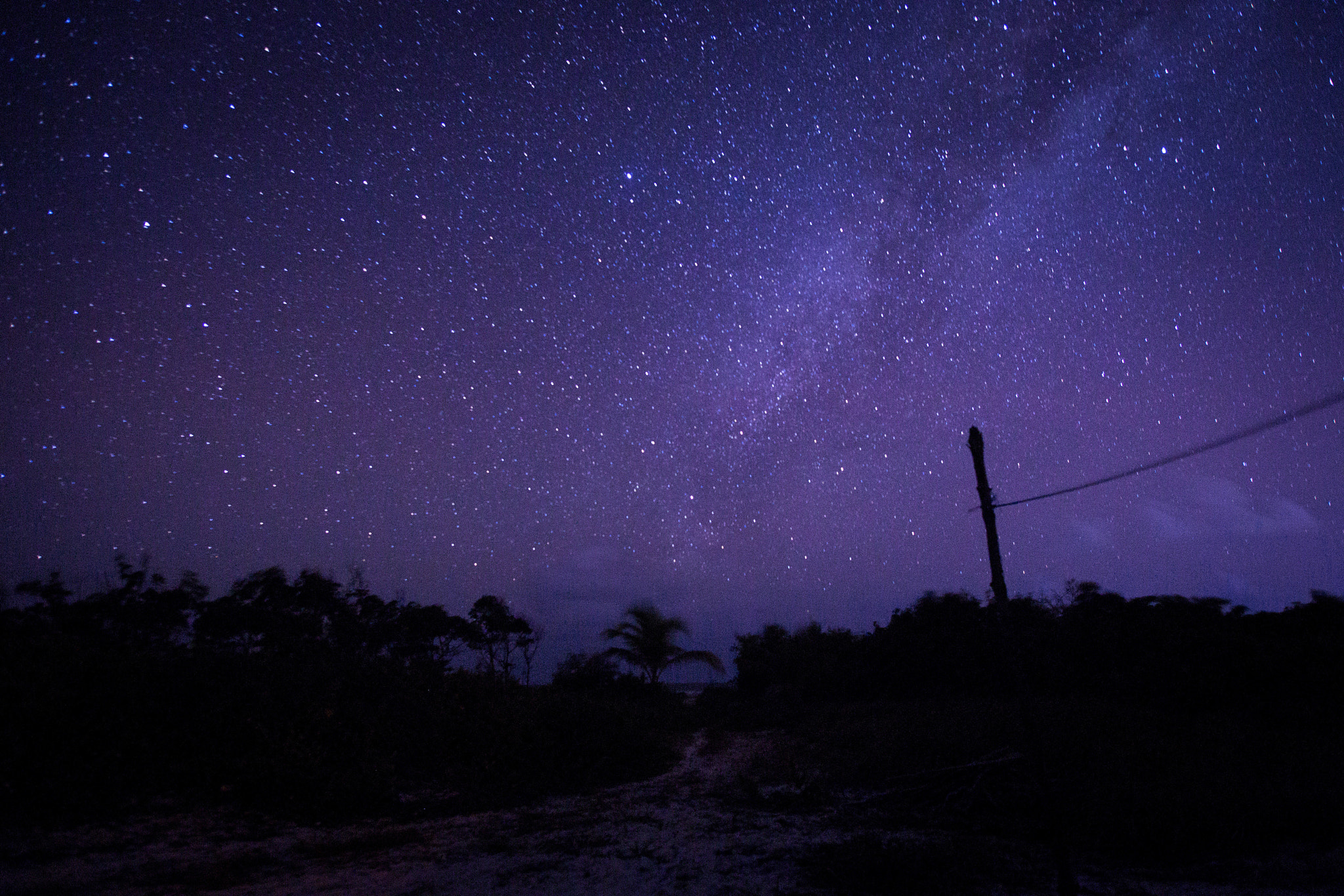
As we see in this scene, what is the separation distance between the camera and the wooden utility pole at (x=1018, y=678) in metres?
5.71

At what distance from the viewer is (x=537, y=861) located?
295 inches

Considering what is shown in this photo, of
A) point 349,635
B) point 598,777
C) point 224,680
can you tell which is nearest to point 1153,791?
point 598,777

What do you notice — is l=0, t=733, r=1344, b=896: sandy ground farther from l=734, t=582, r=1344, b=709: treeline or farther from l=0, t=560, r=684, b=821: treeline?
l=734, t=582, r=1344, b=709: treeline

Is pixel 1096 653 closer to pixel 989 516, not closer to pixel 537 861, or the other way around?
pixel 989 516

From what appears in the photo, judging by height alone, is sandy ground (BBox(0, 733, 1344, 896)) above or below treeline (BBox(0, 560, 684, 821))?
below

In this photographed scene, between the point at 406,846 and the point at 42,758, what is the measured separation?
176 inches

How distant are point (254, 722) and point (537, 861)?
530 centimetres

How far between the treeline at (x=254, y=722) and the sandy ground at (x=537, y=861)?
754 mm

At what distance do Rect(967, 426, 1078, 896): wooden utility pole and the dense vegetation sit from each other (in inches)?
3.4

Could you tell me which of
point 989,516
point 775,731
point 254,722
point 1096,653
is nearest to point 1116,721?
point 1096,653

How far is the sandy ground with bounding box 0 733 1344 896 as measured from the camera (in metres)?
6.45

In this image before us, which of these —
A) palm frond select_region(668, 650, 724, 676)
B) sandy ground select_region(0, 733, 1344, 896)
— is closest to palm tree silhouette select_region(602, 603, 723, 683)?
palm frond select_region(668, 650, 724, 676)

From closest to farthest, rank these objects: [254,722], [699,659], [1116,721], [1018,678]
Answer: [1018,678] → [254,722] → [1116,721] → [699,659]

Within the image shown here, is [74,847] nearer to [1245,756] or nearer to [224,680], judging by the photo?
[224,680]
